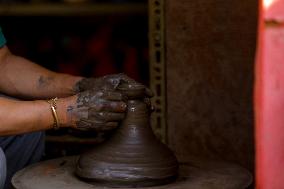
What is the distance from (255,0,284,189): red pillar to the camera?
1086mm

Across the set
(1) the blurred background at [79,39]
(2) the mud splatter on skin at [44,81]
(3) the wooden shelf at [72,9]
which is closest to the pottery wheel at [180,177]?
(2) the mud splatter on skin at [44,81]

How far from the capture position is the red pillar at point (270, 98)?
3.56 ft

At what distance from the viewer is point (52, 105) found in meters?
2.25

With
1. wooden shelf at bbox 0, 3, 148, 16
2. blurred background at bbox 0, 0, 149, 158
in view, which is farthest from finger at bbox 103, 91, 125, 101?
wooden shelf at bbox 0, 3, 148, 16

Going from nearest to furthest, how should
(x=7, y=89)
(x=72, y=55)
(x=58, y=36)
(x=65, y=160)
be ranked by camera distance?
1. (x=65, y=160)
2. (x=7, y=89)
3. (x=72, y=55)
4. (x=58, y=36)

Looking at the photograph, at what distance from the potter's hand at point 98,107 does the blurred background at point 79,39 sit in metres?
1.46

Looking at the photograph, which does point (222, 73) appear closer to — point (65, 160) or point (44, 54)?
point (65, 160)

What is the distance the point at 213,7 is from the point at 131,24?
5.39ft

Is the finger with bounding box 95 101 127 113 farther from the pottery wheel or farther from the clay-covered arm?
the pottery wheel

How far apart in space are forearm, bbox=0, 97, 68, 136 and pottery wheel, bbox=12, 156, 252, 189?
0.60 ft

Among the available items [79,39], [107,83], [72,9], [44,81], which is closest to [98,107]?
[107,83]

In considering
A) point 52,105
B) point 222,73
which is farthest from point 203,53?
point 52,105

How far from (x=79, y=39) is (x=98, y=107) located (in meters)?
2.61

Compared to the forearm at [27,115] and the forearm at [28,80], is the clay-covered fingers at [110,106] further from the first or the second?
the forearm at [28,80]
